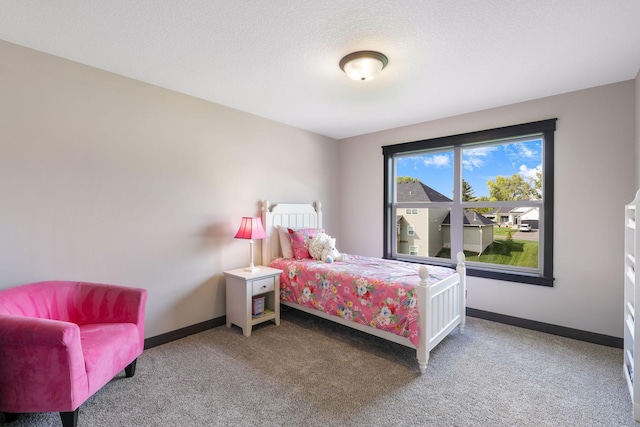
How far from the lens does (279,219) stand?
3.78m

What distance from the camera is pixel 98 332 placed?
191 centimetres

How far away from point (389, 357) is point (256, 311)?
138 centimetres

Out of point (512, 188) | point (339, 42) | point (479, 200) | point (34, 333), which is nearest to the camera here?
point (34, 333)

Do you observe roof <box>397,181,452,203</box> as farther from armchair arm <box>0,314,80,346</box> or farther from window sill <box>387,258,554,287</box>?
armchair arm <box>0,314,80,346</box>

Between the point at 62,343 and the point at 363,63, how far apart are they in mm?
2469

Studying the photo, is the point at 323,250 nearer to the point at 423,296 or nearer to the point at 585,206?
the point at 423,296

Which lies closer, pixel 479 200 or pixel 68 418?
pixel 68 418

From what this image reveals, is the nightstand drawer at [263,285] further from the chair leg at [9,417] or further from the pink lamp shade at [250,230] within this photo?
the chair leg at [9,417]

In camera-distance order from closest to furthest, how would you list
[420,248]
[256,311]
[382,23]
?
1. [382,23]
2. [256,311]
3. [420,248]

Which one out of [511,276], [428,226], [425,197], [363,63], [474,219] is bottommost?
[511,276]

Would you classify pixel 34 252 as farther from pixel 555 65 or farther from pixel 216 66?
pixel 555 65

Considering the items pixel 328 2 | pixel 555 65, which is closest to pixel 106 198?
pixel 328 2

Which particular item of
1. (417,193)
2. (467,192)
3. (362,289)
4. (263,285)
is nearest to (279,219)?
(263,285)

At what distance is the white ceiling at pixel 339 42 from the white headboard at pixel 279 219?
134cm
